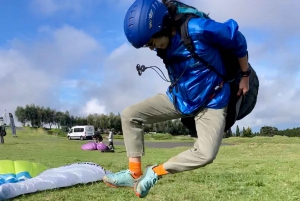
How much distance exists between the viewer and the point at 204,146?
3.50 metres

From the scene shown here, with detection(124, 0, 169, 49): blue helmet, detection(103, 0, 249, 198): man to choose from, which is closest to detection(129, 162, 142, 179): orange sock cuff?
detection(103, 0, 249, 198): man

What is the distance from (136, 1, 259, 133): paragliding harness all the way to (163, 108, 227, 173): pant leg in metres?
0.15

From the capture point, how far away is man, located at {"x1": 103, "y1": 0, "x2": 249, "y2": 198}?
341 cm

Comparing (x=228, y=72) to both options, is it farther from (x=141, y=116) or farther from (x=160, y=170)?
(x=160, y=170)

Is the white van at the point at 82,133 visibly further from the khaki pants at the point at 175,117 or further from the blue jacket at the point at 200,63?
the blue jacket at the point at 200,63

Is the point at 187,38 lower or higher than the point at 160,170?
higher

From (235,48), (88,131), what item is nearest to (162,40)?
(235,48)

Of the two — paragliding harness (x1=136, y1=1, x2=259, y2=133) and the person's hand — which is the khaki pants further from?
the person's hand

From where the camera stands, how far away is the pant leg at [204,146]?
11.4 ft

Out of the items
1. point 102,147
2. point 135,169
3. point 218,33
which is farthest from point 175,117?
point 102,147

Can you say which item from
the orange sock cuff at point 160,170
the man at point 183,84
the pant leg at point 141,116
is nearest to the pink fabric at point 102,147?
the pant leg at point 141,116

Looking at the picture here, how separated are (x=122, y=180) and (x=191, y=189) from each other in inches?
136

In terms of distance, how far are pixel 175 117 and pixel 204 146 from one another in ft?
1.82

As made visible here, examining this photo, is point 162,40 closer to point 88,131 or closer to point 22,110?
point 88,131
